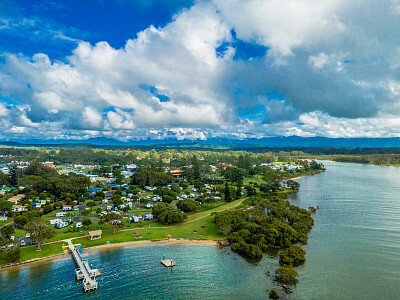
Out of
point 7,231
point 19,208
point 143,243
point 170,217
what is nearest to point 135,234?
point 143,243

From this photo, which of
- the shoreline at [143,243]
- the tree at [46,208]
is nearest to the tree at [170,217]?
the shoreline at [143,243]

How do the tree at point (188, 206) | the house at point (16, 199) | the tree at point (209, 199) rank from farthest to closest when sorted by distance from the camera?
1. the tree at point (209, 199)
2. the house at point (16, 199)
3. the tree at point (188, 206)

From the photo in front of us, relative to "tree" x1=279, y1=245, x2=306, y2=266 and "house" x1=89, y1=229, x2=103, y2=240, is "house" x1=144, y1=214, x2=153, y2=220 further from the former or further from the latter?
"tree" x1=279, y1=245, x2=306, y2=266

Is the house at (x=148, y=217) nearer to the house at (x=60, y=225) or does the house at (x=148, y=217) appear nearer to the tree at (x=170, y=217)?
the tree at (x=170, y=217)

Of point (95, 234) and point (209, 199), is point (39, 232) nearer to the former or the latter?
point (95, 234)

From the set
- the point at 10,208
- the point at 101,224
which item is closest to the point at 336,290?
the point at 101,224

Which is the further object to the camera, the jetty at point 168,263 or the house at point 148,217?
the house at point 148,217

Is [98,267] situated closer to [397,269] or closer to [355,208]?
[397,269]
